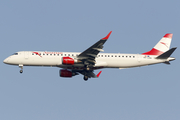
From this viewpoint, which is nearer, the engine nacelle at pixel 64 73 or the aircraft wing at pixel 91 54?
the aircraft wing at pixel 91 54

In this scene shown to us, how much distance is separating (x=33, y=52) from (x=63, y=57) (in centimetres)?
609

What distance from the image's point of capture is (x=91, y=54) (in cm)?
5903

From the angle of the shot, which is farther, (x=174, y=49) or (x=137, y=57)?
(x=137, y=57)

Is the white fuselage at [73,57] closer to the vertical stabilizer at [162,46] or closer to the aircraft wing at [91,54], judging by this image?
the aircraft wing at [91,54]

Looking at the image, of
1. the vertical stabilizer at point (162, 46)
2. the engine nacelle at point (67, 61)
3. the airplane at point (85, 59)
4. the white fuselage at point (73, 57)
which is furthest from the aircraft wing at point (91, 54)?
the vertical stabilizer at point (162, 46)

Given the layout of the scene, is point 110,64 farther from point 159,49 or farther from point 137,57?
point 159,49

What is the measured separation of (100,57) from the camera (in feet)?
201

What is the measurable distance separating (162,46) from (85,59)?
55.5 ft

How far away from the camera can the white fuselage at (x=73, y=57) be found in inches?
2367

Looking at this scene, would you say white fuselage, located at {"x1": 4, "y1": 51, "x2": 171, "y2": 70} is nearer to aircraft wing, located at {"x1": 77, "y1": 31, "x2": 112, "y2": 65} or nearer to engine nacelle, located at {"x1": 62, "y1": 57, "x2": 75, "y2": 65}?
aircraft wing, located at {"x1": 77, "y1": 31, "x2": 112, "y2": 65}

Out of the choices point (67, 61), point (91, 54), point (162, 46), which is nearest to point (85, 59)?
point (91, 54)

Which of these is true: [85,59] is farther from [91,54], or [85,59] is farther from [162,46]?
[162,46]

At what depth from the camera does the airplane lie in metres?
59.1

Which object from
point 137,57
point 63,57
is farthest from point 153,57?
point 63,57
